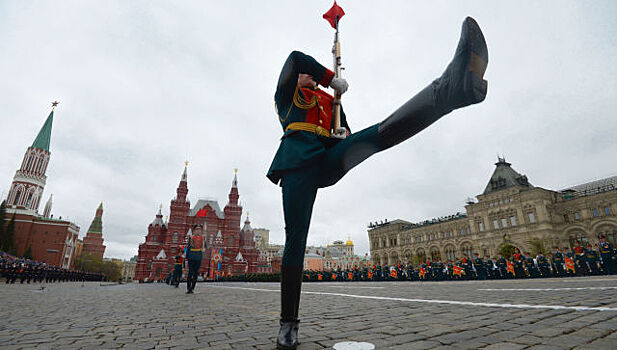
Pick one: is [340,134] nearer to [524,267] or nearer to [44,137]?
[524,267]

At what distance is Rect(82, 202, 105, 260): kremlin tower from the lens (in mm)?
106012

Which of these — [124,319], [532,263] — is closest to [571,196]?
[532,263]

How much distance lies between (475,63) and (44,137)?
10533 cm

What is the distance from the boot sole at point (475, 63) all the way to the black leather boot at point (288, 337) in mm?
1832

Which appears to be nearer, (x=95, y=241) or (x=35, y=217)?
(x=35, y=217)

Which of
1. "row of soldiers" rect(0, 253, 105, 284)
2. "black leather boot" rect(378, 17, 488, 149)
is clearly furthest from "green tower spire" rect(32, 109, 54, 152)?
"black leather boot" rect(378, 17, 488, 149)

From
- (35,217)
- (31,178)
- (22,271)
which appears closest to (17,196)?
(31,178)

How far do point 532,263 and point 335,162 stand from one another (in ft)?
70.7

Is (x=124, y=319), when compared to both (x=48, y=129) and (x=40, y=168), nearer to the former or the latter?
(x=40, y=168)

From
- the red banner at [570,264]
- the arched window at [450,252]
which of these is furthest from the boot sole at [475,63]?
the arched window at [450,252]

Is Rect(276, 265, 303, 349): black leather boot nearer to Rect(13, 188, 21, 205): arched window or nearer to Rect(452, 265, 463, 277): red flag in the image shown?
Rect(452, 265, 463, 277): red flag

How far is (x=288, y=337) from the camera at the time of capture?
76.5 inches

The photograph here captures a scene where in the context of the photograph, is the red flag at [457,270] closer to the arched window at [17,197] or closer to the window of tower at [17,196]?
the arched window at [17,197]

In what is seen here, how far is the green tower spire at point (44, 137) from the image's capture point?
76.4 m
